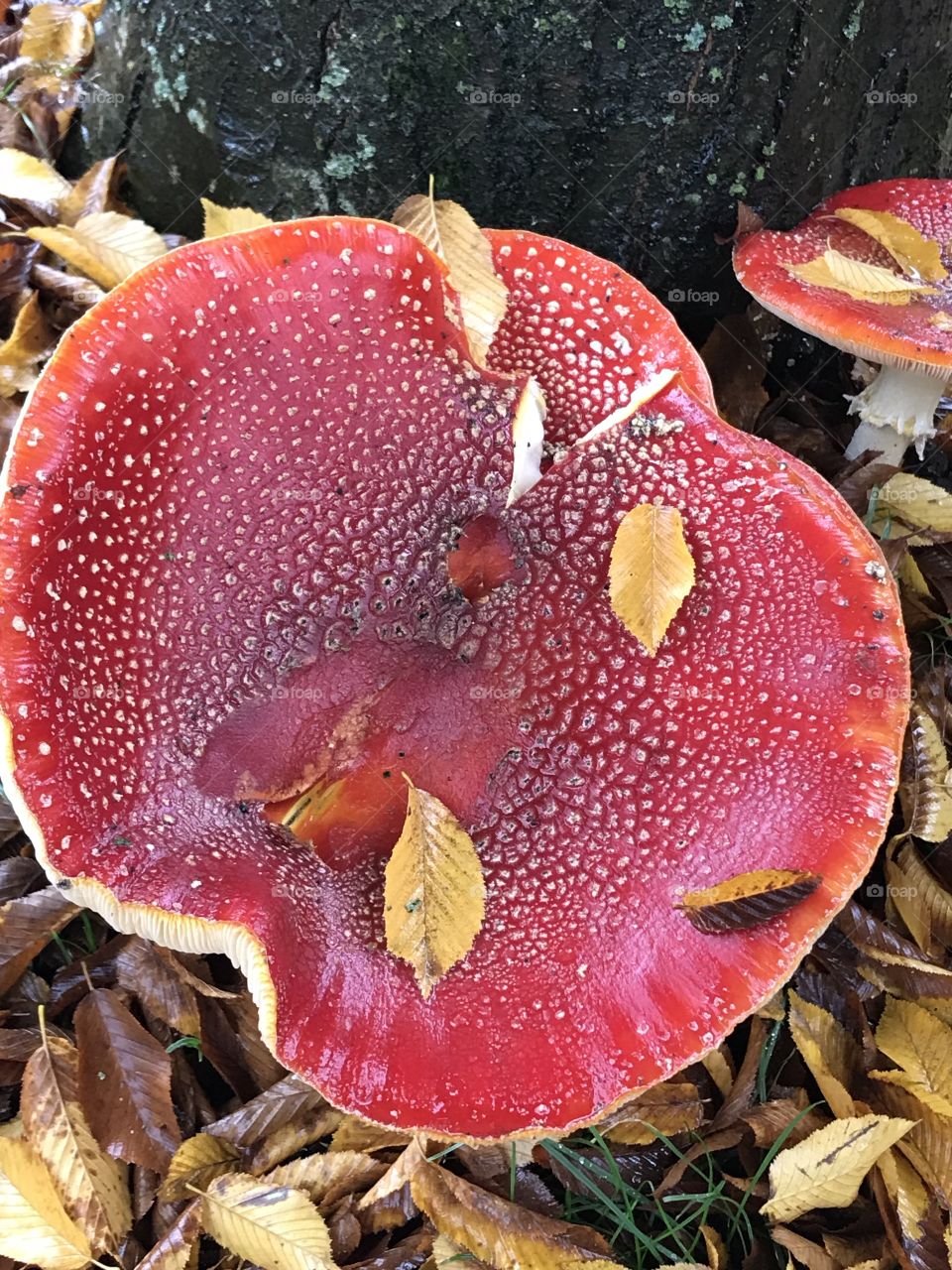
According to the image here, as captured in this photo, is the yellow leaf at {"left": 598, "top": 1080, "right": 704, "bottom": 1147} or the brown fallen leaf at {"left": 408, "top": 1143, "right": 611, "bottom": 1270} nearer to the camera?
the brown fallen leaf at {"left": 408, "top": 1143, "right": 611, "bottom": 1270}

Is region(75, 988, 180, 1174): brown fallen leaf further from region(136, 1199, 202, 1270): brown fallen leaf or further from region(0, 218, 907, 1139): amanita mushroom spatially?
region(0, 218, 907, 1139): amanita mushroom

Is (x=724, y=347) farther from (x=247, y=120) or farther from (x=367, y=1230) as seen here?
(x=367, y=1230)

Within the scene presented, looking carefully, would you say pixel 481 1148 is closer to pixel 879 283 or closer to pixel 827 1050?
pixel 827 1050

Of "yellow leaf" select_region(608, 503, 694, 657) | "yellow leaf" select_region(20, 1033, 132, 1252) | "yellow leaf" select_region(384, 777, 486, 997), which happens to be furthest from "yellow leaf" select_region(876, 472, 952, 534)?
"yellow leaf" select_region(20, 1033, 132, 1252)

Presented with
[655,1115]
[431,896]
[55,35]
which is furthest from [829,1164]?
[55,35]

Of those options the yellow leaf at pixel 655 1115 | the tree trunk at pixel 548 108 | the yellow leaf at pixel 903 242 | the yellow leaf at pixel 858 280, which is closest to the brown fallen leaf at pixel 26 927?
the yellow leaf at pixel 655 1115

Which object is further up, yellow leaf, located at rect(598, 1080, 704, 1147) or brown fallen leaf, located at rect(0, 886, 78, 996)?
brown fallen leaf, located at rect(0, 886, 78, 996)

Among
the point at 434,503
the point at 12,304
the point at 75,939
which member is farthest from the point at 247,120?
the point at 75,939
